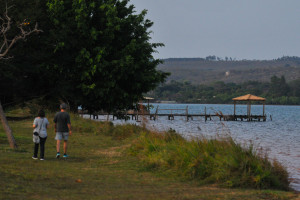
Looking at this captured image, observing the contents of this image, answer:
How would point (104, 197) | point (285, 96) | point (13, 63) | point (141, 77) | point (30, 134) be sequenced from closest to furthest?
point (104, 197) → point (30, 134) → point (13, 63) → point (141, 77) → point (285, 96)

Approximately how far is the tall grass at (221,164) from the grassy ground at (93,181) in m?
0.45

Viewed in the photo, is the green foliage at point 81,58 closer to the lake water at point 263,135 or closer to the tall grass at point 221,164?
the lake water at point 263,135

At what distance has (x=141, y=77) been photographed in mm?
31156

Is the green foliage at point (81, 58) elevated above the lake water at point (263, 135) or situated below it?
above

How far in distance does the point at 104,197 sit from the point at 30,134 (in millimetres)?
14139

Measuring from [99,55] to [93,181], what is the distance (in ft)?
64.6

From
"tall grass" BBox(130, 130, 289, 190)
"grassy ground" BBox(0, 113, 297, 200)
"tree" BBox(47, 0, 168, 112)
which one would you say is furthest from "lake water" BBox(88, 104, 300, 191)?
"tree" BBox(47, 0, 168, 112)

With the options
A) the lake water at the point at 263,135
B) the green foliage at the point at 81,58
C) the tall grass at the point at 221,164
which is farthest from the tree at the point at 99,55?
the tall grass at the point at 221,164

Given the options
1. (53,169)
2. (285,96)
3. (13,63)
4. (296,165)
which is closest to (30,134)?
(13,63)

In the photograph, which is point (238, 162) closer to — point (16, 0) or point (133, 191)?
point (133, 191)

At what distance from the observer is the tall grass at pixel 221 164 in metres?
9.80

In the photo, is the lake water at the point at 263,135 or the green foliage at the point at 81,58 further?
the green foliage at the point at 81,58

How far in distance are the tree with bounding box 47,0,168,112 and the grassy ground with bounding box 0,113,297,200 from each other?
599 inches

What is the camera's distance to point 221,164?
10.1m
